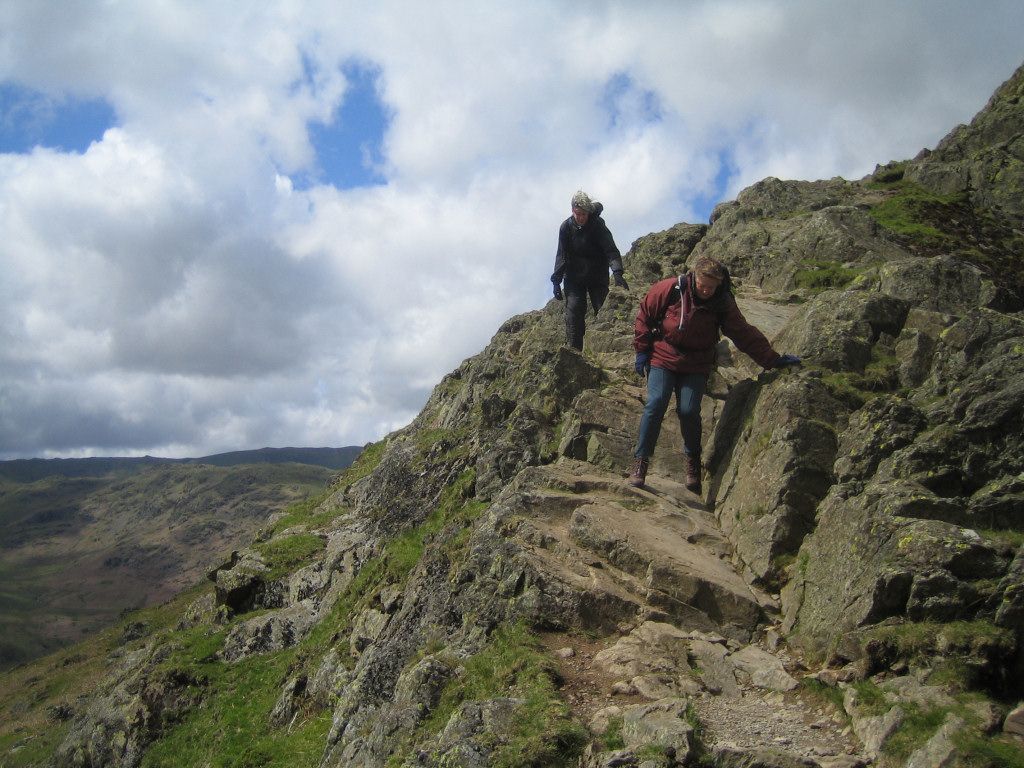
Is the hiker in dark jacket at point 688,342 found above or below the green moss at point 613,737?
above

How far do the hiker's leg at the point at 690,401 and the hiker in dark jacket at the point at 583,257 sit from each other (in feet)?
17.3

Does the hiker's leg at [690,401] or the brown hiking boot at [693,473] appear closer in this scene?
the hiker's leg at [690,401]

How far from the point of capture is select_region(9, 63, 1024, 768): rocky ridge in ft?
28.8

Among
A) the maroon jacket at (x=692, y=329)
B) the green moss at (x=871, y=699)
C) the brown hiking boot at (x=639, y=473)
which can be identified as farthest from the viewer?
the brown hiking boot at (x=639, y=473)

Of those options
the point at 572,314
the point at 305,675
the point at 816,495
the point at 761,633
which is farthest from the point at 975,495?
the point at 305,675

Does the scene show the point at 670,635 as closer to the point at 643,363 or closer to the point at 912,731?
the point at 912,731

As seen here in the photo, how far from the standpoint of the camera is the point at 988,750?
696 cm

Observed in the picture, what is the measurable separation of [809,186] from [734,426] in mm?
41820

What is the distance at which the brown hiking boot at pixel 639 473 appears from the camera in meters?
15.9

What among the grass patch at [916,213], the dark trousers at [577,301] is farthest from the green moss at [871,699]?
the grass patch at [916,213]

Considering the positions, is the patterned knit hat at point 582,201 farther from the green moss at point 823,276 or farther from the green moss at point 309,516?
the green moss at point 309,516

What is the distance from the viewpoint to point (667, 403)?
15594 millimetres

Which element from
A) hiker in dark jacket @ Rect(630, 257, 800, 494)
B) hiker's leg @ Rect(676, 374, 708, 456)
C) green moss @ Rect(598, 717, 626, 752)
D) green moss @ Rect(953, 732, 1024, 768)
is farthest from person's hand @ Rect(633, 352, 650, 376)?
green moss @ Rect(953, 732, 1024, 768)

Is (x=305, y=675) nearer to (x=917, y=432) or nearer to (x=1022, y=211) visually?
(x=917, y=432)
